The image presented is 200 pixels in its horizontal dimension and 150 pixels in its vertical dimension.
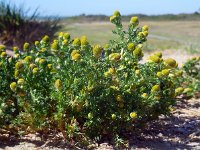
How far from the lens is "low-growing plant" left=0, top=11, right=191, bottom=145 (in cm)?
374

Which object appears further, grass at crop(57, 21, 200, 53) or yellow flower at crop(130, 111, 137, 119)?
grass at crop(57, 21, 200, 53)

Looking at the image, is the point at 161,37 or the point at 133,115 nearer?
the point at 133,115

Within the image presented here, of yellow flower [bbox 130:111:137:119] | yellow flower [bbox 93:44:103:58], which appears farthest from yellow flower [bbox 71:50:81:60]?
yellow flower [bbox 130:111:137:119]

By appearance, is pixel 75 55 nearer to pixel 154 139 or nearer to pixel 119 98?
pixel 119 98

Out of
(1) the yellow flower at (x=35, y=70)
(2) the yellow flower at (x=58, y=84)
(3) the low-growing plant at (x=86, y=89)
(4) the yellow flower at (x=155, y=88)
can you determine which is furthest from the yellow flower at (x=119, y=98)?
(1) the yellow flower at (x=35, y=70)

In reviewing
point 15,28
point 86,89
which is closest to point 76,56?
point 86,89

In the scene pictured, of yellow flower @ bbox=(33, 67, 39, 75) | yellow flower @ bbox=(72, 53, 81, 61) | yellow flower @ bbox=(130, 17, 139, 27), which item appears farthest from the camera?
yellow flower @ bbox=(130, 17, 139, 27)

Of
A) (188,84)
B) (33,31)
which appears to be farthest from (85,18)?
(188,84)

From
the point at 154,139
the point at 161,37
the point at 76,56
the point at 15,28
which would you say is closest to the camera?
the point at 76,56

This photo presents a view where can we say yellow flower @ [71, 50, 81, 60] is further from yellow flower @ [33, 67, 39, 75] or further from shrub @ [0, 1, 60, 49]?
shrub @ [0, 1, 60, 49]

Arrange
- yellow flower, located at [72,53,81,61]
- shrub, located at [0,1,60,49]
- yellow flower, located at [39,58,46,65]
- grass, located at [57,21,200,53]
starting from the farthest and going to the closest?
1. grass, located at [57,21,200,53]
2. shrub, located at [0,1,60,49]
3. yellow flower, located at [39,58,46,65]
4. yellow flower, located at [72,53,81,61]

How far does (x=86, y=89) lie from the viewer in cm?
372

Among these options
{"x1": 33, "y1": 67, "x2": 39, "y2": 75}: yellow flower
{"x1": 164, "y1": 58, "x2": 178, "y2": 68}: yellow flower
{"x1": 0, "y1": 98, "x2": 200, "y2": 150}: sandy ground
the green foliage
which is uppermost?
{"x1": 164, "y1": 58, "x2": 178, "y2": 68}: yellow flower

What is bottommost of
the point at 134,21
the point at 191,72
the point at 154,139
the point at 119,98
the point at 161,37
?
the point at 161,37
